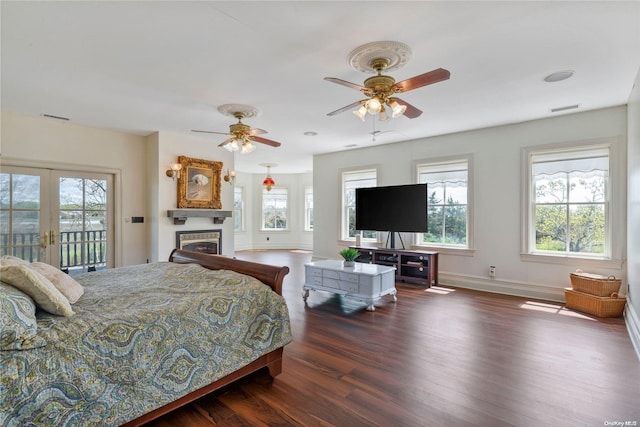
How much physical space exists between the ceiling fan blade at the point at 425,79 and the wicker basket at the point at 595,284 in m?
3.42

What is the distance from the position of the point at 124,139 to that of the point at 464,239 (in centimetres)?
621

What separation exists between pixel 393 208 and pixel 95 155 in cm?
518

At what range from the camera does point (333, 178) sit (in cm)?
727

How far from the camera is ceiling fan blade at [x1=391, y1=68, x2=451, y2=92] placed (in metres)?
2.36

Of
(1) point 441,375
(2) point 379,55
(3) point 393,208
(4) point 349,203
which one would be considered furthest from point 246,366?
(4) point 349,203

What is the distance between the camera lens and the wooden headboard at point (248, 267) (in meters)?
2.48

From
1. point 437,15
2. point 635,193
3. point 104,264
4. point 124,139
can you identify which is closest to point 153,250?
point 104,264

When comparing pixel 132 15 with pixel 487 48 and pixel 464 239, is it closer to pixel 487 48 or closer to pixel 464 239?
pixel 487 48

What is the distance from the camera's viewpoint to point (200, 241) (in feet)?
19.5

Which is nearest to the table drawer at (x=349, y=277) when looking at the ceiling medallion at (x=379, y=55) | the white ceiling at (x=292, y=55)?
the white ceiling at (x=292, y=55)

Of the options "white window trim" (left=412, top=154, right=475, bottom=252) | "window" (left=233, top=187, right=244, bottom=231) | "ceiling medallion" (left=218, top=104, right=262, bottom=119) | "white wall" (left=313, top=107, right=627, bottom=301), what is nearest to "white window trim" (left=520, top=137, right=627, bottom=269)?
"white wall" (left=313, top=107, right=627, bottom=301)

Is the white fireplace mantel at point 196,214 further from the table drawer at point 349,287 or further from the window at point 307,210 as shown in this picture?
the window at point 307,210

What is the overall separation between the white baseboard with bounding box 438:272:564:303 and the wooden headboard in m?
4.00

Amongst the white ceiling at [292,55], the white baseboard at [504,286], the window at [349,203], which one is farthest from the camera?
Answer: the window at [349,203]
